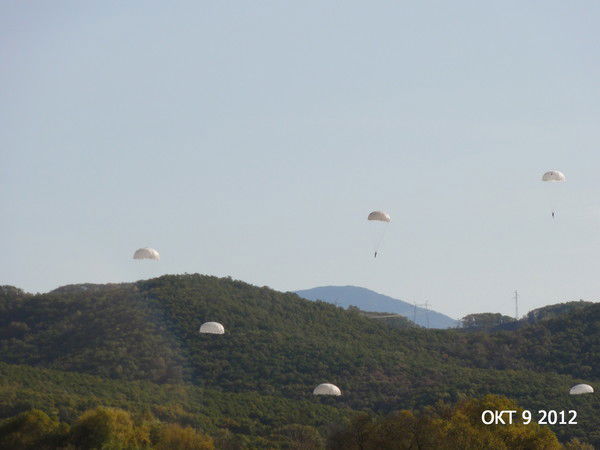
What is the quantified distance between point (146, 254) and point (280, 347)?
21.9m

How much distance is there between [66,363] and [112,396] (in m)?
13.6

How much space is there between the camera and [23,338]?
89.7 metres

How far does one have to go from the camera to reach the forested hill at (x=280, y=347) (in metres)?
78.1

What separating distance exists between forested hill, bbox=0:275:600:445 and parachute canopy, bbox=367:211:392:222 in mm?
14790

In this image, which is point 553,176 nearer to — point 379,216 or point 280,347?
point 379,216

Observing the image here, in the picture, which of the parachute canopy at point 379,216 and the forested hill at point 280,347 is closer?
the parachute canopy at point 379,216

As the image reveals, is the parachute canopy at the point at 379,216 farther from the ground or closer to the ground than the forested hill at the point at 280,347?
farther from the ground

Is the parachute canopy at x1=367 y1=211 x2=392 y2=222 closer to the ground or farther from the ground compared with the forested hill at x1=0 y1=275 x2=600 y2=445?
farther from the ground

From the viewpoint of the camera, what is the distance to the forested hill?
7812 centimetres

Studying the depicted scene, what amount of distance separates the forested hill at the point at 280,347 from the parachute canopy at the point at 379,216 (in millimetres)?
14790

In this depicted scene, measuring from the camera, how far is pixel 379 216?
65375mm

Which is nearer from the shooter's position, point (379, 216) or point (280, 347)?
point (379, 216)

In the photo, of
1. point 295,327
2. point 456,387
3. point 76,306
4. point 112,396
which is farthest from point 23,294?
point 456,387

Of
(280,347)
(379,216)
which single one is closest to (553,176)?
(379,216)
